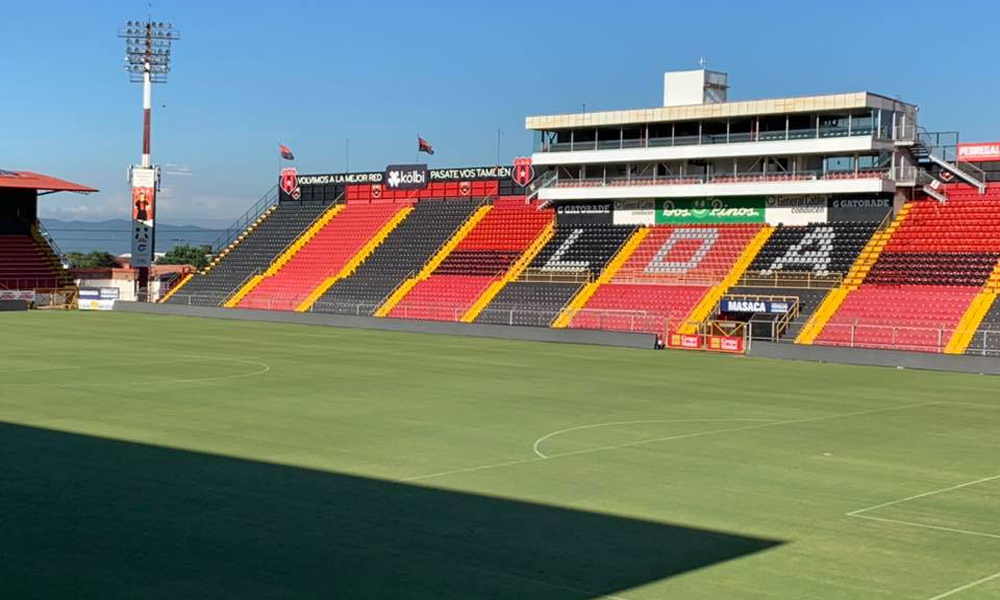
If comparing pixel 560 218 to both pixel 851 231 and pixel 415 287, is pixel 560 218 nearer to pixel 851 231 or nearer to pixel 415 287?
pixel 415 287

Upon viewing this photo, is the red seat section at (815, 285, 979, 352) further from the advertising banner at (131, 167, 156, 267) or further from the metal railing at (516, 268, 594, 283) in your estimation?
the advertising banner at (131, 167, 156, 267)

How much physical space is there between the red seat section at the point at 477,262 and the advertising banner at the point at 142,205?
2127 centimetres

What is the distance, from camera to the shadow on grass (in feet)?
40.5

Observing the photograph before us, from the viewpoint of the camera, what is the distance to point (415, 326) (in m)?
60.2

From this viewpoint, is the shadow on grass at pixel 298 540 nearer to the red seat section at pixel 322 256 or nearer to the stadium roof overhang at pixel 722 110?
the stadium roof overhang at pixel 722 110

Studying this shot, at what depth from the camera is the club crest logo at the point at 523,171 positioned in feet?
250

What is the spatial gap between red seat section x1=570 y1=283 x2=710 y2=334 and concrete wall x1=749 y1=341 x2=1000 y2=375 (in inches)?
288

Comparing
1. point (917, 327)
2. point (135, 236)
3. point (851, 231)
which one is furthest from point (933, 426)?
point (135, 236)

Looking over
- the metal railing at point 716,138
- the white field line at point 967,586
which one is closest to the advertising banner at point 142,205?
the metal railing at point 716,138

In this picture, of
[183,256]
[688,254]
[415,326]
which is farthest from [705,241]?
[183,256]

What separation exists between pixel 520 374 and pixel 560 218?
35.2 metres

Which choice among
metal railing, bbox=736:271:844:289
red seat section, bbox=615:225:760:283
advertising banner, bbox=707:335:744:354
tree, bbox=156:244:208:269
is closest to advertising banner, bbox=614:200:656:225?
red seat section, bbox=615:225:760:283

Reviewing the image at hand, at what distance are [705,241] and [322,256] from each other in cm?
2681

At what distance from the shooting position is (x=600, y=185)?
225 feet
